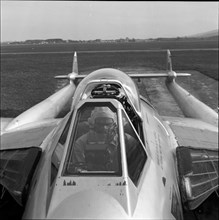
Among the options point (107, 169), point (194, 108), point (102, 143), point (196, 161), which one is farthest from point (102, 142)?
point (194, 108)

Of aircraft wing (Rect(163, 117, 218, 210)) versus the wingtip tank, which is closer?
aircraft wing (Rect(163, 117, 218, 210))

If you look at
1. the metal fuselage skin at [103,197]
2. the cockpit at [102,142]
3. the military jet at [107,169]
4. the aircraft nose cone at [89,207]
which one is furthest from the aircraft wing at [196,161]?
the aircraft nose cone at [89,207]

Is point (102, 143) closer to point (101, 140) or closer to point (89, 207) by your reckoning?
point (101, 140)

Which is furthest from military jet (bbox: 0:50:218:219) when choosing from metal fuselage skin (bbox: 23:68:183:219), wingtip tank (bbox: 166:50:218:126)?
wingtip tank (bbox: 166:50:218:126)

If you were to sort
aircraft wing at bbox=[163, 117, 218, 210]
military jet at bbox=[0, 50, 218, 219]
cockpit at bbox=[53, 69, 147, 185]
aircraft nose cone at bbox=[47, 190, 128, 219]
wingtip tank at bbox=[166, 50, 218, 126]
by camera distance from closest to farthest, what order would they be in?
aircraft nose cone at bbox=[47, 190, 128, 219] < military jet at bbox=[0, 50, 218, 219] < cockpit at bbox=[53, 69, 147, 185] < aircraft wing at bbox=[163, 117, 218, 210] < wingtip tank at bbox=[166, 50, 218, 126]

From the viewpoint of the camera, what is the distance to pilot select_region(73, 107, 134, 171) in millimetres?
3508

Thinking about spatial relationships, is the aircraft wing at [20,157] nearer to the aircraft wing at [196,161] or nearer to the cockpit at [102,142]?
the cockpit at [102,142]

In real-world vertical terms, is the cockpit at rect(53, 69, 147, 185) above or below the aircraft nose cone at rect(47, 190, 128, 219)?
above

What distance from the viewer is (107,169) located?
342cm

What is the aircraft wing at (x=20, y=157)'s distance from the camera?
13.8ft

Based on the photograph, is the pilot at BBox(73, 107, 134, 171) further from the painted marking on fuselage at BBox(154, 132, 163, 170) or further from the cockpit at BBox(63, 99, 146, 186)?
the painted marking on fuselage at BBox(154, 132, 163, 170)

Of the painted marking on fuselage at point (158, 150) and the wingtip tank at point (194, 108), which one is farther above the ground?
the wingtip tank at point (194, 108)

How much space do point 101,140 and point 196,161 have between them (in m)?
2.69

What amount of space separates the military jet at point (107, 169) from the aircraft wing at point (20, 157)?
0.01 metres
